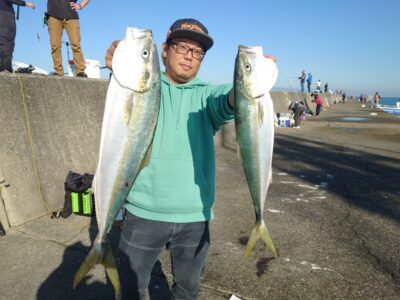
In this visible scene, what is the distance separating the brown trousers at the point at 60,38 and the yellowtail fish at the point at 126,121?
5.51 metres

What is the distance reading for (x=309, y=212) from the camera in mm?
5453

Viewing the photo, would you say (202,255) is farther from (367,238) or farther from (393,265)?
(367,238)

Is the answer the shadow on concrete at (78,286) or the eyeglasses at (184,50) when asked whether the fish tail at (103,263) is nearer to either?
the shadow on concrete at (78,286)

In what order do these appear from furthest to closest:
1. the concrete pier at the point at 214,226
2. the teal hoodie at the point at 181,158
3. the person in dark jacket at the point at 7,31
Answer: the person in dark jacket at the point at 7,31 < the concrete pier at the point at 214,226 < the teal hoodie at the point at 181,158

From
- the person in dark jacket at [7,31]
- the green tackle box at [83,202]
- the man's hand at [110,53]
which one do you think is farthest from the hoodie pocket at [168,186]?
the person in dark jacket at [7,31]

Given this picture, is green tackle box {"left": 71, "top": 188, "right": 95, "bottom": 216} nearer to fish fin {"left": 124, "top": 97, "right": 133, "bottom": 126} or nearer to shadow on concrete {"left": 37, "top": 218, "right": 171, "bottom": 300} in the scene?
shadow on concrete {"left": 37, "top": 218, "right": 171, "bottom": 300}

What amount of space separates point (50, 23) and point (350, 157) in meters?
8.33

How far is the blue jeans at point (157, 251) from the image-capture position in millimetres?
2408

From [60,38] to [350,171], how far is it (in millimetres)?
7056

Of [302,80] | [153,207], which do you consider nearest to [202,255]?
[153,207]

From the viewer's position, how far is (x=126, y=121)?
2049 mm

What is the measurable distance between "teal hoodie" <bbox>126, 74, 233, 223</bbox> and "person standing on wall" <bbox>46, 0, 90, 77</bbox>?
198 inches

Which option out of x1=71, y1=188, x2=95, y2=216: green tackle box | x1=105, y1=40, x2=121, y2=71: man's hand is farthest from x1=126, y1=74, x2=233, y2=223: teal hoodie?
x1=71, y1=188, x2=95, y2=216: green tackle box

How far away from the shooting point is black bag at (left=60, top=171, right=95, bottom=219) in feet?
15.9
